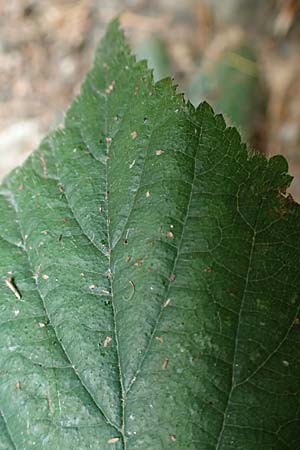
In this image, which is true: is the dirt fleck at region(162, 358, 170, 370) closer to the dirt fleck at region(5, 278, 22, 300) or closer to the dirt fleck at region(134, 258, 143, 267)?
the dirt fleck at region(134, 258, 143, 267)

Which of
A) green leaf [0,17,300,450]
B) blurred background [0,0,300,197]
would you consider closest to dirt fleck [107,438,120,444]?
green leaf [0,17,300,450]

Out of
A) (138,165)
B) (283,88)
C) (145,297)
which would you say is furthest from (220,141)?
(283,88)

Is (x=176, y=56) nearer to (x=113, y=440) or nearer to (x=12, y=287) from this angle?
(x=12, y=287)

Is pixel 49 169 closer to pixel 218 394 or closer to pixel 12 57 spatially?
pixel 218 394

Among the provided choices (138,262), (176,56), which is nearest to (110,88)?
(138,262)

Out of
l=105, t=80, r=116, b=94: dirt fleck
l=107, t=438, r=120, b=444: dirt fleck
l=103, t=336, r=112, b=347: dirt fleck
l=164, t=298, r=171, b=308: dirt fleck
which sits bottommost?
l=107, t=438, r=120, b=444: dirt fleck
